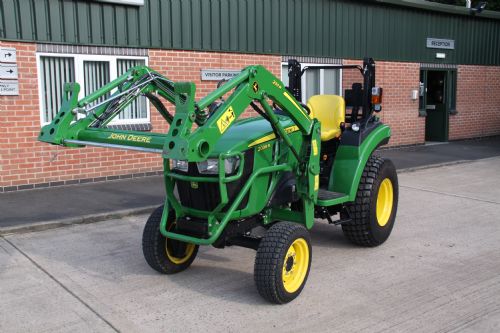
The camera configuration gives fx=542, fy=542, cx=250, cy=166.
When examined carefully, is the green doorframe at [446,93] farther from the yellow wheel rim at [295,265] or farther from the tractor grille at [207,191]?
the tractor grille at [207,191]

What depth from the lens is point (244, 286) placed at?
4723 mm

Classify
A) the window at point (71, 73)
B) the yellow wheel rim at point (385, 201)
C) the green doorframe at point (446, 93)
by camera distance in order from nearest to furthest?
the yellow wheel rim at point (385, 201) < the window at point (71, 73) < the green doorframe at point (446, 93)

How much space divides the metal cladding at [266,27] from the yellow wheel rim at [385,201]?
515 cm

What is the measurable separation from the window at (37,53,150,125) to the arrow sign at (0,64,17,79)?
0.43 meters

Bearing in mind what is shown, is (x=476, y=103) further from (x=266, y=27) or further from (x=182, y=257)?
(x=182, y=257)

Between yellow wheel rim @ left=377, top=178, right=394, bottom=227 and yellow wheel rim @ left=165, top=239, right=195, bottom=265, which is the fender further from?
yellow wheel rim @ left=165, top=239, right=195, bottom=265

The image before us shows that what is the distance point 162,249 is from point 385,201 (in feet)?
8.72

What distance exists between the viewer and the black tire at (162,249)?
4797 mm

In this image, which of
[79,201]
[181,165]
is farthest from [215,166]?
[79,201]

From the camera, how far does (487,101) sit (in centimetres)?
1634

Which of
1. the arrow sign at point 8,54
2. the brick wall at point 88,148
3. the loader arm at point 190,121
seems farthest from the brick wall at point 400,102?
the loader arm at point 190,121

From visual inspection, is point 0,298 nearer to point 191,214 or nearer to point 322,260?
point 191,214

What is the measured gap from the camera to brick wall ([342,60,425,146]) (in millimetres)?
13383

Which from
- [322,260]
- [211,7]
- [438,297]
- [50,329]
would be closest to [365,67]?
[322,260]
